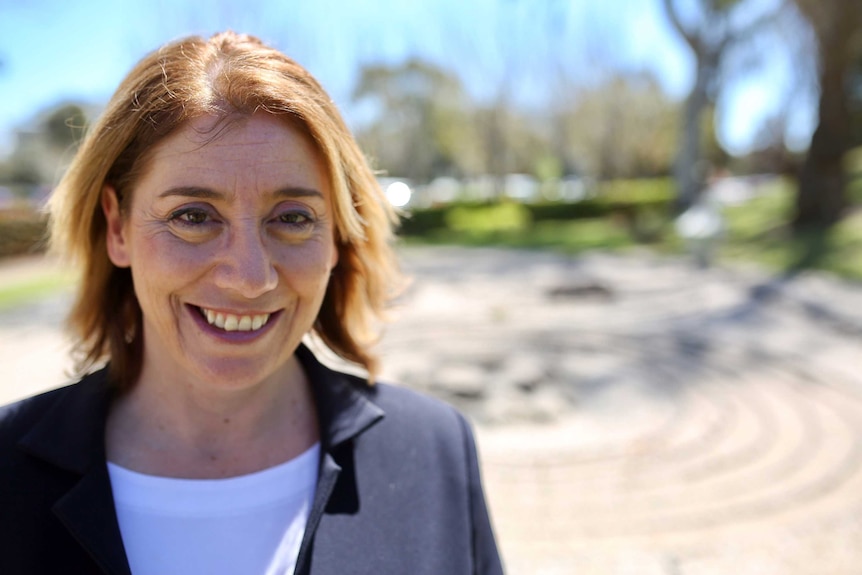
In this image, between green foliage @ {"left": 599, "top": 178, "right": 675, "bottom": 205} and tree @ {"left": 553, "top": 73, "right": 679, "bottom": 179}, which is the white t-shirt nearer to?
green foliage @ {"left": 599, "top": 178, "right": 675, "bottom": 205}

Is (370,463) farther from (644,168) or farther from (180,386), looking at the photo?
(644,168)

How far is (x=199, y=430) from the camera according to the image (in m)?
1.44

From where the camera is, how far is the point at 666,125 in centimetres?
3800

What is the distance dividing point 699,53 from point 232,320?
64.5ft

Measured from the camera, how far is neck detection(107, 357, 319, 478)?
1.40 m

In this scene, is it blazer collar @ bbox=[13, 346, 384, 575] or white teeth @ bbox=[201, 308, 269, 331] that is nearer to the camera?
blazer collar @ bbox=[13, 346, 384, 575]

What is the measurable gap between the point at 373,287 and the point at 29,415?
0.82 m

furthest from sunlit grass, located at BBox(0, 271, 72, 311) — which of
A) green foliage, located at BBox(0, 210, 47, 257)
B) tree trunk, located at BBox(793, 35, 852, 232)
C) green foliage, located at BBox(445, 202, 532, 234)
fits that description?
tree trunk, located at BBox(793, 35, 852, 232)

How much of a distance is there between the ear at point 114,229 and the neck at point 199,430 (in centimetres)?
25

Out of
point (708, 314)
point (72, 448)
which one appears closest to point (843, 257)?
point (708, 314)

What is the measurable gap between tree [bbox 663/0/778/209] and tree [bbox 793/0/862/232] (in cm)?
473

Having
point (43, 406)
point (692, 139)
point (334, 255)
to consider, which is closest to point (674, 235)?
point (692, 139)

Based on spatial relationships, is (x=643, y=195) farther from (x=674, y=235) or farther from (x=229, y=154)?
(x=229, y=154)

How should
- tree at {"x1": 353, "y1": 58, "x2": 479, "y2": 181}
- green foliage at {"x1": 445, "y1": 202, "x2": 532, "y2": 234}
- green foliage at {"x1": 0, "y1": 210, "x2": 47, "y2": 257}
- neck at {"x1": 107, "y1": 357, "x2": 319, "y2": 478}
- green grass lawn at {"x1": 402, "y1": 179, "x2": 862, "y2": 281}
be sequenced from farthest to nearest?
tree at {"x1": 353, "y1": 58, "x2": 479, "y2": 181}
green foliage at {"x1": 445, "y1": 202, "x2": 532, "y2": 234}
green foliage at {"x1": 0, "y1": 210, "x2": 47, "y2": 257}
green grass lawn at {"x1": 402, "y1": 179, "x2": 862, "y2": 281}
neck at {"x1": 107, "y1": 357, "x2": 319, "y2": 478}
